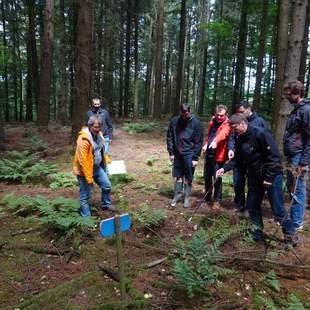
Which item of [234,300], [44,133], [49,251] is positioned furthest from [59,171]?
[234,300]

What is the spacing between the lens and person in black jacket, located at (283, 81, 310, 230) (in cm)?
549

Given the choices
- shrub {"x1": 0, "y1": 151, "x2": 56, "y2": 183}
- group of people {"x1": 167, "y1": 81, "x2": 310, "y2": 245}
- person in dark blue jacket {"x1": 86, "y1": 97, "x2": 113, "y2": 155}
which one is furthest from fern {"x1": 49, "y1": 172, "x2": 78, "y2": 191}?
group of people {"x1": 167, "y1": 81, "x2": 310, "y2": 245}

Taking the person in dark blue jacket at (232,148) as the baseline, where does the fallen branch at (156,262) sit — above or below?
below

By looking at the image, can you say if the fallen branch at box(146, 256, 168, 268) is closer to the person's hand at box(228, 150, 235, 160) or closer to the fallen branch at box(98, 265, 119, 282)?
the fallen branch at box(98, 265, 119, 282)

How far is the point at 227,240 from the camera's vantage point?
558 cm

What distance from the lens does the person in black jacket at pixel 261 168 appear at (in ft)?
16.8

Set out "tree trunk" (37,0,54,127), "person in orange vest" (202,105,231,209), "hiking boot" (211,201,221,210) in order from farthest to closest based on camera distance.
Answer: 1. "tree trunk" (37,0,54,127)
2. "hiking boot" (211,201,221,210)
3. "person in orange vest" (202,105,231,209)

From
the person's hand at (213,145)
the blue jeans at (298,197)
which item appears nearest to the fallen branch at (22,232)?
the person's hand at (213,145)

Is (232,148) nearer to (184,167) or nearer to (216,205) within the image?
(184,167)

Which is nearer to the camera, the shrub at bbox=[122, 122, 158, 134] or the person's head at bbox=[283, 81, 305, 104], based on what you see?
the person's head at bbox=[283, 81, 305, 104]

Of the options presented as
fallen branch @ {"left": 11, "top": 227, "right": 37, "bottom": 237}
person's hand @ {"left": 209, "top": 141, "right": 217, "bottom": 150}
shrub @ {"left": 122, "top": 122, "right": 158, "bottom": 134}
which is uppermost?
person's hand @ {"left": 209, "top": 141, "right": 217, "bottom": 150}

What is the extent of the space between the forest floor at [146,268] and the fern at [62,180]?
1.31m

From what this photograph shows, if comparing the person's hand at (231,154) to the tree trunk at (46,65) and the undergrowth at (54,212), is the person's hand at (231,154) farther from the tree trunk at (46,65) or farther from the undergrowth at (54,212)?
the tree trunk at (46,65)

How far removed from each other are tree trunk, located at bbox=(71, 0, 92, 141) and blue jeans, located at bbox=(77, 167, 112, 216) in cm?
518
